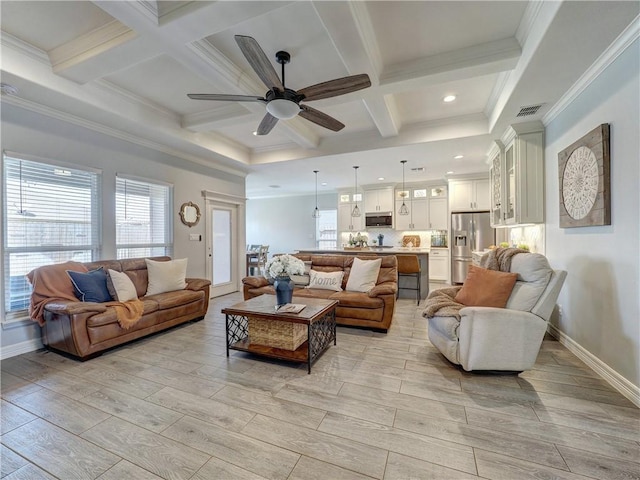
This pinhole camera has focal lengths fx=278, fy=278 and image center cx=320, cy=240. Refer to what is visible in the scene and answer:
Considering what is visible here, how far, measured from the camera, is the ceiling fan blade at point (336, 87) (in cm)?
213

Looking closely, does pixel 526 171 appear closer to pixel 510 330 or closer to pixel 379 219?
pixel 510 330

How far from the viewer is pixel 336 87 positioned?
2.25 metres

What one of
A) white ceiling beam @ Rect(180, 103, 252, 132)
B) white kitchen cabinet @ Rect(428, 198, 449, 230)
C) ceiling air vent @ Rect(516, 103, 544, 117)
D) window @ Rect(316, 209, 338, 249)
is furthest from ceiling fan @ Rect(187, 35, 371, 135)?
window @ Rect(316, 209, 338, 249)

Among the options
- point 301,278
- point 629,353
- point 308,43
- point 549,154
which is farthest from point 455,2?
point 301,278

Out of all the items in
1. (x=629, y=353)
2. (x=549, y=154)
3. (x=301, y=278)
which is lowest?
(x=629, y=353)

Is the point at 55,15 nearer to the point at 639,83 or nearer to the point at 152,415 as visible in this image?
the point at 152,415

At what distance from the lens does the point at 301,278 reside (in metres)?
4.40

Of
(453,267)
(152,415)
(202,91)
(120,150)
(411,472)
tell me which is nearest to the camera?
(411,472)

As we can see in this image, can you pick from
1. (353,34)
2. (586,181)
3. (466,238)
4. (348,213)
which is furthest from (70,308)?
(466,238)

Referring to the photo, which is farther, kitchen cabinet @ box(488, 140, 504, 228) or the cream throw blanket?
kitchen cabinet @ box(488, 140, 504, 228)

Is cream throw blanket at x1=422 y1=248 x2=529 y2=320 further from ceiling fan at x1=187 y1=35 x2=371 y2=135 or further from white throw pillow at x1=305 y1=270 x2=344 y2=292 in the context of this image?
ceiling fan at x1=187 y1=35 x2=371 y2=135

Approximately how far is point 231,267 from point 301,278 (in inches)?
93.5

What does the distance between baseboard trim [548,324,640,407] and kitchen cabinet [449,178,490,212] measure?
385 cm

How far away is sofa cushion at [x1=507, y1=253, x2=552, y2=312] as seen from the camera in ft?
7.91
